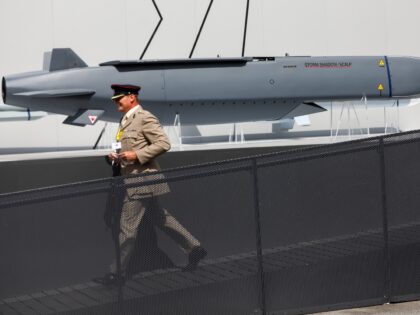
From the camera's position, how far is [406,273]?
5098 mm

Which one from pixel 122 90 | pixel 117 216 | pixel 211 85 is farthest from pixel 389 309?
pixel 211 85

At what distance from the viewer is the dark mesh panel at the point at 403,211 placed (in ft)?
16.4

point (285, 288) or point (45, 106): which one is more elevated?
point (45, 106)

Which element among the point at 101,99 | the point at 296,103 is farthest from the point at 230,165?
the point at 296,103

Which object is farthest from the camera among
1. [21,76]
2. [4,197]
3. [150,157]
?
[21,76]

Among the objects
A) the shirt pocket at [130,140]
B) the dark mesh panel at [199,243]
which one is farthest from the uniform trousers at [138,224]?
the shirt pocket at [130,140]

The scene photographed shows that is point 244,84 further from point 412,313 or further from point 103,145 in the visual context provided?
point 412,313

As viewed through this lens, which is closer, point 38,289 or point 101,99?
point 38,289

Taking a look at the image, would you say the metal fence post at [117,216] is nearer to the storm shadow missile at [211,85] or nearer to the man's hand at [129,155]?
the man's hand at [129,155]

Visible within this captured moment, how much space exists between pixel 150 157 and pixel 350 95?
7525mm

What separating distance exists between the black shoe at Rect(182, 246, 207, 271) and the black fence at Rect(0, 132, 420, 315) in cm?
3

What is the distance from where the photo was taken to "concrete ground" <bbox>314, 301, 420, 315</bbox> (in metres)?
4.82

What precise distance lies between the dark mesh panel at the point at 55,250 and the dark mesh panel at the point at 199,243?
0.69 feet

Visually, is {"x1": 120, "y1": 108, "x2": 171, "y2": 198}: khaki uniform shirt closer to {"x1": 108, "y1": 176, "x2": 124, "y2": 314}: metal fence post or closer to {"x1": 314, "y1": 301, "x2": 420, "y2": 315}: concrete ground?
A: {"x1": 108, "y1": 176, "x2": 124, "y2": 314}: metal fence post
